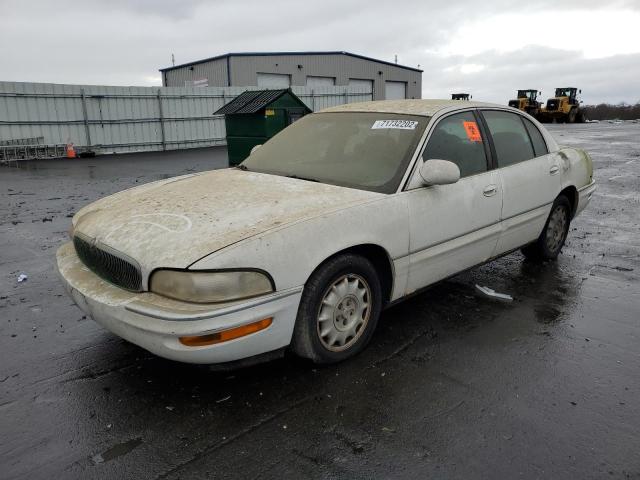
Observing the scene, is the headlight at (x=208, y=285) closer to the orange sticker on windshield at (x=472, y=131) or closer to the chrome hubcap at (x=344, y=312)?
the chrome hubcap at (x=344, y=312)

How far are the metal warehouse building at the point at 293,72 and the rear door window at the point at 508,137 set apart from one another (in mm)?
27265

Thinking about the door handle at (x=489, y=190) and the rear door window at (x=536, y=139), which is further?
the rear door window at (x=536, y=139)

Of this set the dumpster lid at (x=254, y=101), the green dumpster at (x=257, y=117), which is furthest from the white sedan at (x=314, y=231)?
the dumpster lid at (x=254, y=101)

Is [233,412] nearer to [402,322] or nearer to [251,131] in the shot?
[402,322]

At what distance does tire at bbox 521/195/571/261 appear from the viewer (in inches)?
191

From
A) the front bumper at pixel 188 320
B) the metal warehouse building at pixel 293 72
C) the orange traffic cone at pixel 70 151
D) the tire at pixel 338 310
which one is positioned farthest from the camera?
the metal warehouse building at pixel 293 72

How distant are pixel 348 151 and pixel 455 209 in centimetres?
87

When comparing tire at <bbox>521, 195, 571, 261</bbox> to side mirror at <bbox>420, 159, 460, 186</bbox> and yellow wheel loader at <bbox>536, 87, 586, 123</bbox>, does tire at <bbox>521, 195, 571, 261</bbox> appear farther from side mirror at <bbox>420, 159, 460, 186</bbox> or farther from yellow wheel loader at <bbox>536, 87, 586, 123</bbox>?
yellow wheel loader at <bbox>536, 87, 586, 123</bbox>

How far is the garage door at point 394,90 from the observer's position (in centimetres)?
3806

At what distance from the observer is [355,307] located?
121 inches

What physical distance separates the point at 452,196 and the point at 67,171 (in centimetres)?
1251

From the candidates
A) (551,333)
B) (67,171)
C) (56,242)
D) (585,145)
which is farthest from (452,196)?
(585,145)

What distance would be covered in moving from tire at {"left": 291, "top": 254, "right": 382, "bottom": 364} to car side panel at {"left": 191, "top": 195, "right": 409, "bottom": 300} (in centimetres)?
11

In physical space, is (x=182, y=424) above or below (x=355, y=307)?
below
